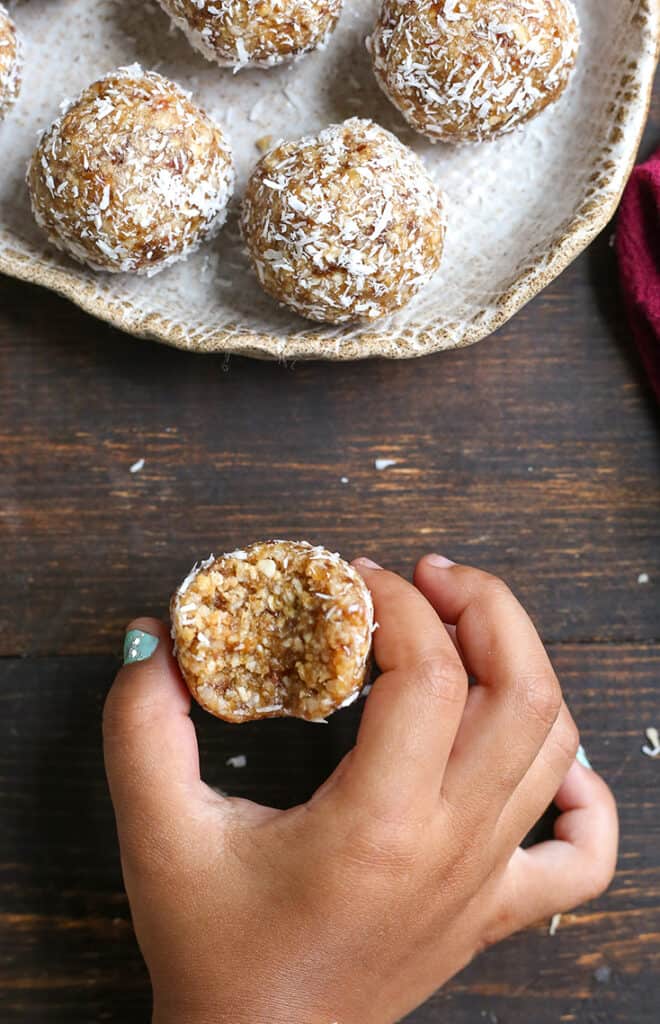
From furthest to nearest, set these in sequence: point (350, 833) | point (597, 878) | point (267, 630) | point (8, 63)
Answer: point (597, 878) → point (8, 63) → point (267, 630) → point (350, 833)

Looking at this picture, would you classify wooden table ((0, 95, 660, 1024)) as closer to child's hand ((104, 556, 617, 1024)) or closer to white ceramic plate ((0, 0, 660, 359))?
white ceramic plate ((0, 0, 660, 359))

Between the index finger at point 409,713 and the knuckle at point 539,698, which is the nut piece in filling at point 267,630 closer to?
the index finger at point 409,713

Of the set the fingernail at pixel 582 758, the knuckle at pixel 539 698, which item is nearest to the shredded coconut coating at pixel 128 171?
the knuckle at pixel 539 698

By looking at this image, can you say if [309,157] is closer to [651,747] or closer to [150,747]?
[150,747]

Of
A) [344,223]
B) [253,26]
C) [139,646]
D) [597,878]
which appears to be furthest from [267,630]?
[253,26]

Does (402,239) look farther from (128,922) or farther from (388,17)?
(128,922)

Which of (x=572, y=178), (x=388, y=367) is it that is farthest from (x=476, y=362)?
(x=572, y=178)
